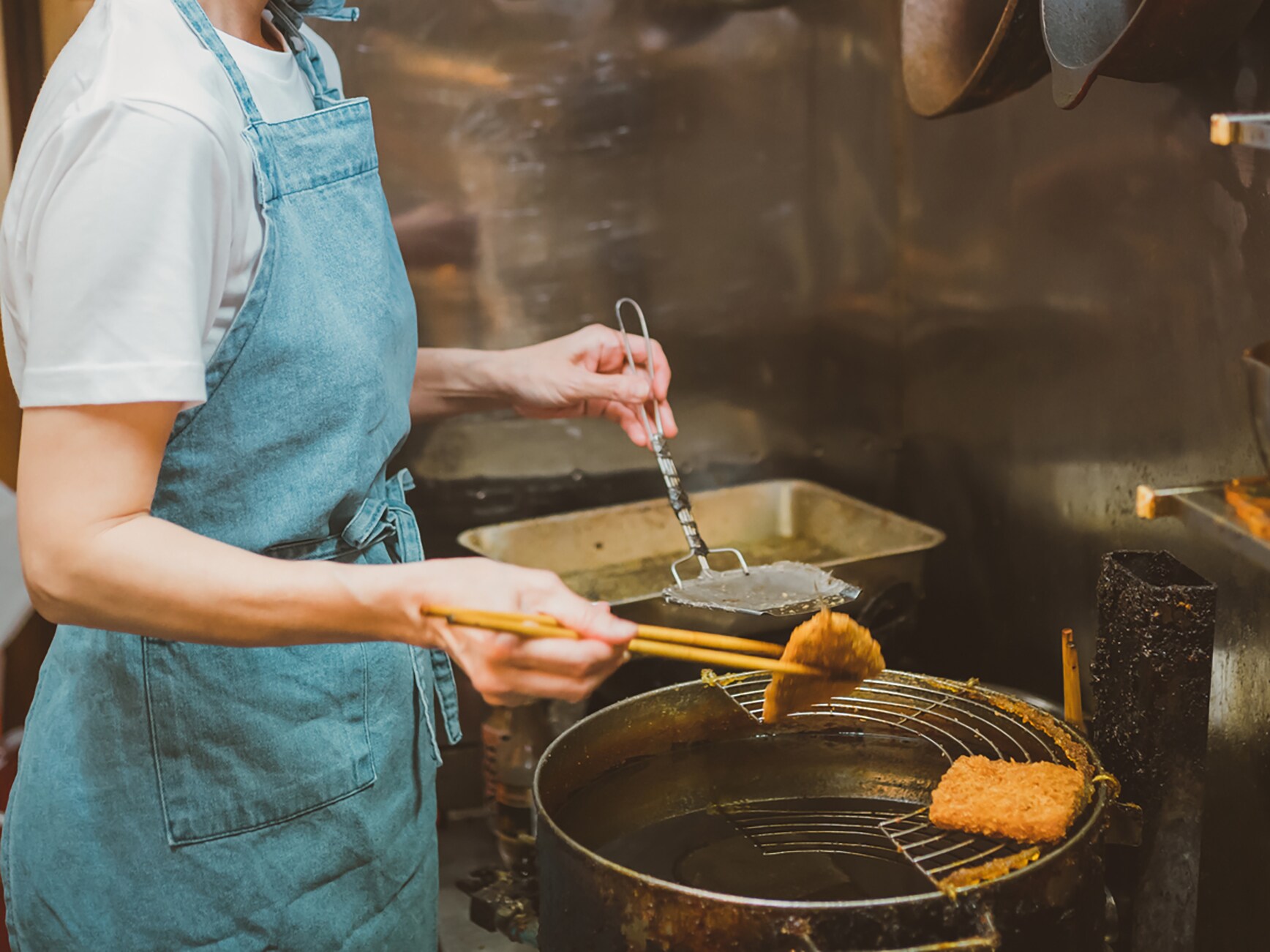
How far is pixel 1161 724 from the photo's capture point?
116 centimetres

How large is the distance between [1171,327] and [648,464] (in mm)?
1270

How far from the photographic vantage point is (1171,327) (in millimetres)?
1502

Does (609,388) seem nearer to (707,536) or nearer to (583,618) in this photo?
(583,618)

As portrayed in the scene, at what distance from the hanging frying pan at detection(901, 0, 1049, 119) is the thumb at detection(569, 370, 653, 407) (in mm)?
607

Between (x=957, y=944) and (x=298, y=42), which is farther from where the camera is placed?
(x=298, y=42)

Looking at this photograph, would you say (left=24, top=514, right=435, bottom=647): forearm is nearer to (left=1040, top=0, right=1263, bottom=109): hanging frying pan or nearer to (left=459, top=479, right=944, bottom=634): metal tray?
(left=1040, top=0, right=1263, bottom=109): hanging frying pan

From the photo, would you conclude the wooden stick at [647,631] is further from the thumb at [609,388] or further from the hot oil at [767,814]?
the thumb at [609,388]

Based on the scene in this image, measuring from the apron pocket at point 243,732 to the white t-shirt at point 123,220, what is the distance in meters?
0.33

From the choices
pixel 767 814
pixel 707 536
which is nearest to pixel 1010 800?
pixel 767 814

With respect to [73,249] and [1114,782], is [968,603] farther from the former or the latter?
[73,249]

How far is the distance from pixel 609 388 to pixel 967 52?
71cm

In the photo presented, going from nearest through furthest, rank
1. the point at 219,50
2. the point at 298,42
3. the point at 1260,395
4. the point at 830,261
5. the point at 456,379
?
the point at 1260,395 < the point at 219,50 < the point at 298,42 < the point at 456,379 < the point at 830,261

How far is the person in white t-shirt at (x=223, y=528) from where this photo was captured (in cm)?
87

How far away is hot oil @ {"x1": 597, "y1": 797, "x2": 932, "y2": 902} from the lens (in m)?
1.16
